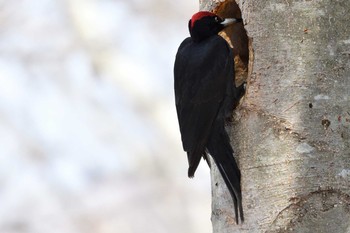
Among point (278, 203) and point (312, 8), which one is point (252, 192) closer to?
point (278, 203)

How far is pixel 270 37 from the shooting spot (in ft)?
8.69

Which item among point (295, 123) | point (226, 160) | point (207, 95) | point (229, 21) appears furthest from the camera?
point (229, 21)

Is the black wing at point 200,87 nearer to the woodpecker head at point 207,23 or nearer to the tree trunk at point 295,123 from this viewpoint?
the woodpecker head at point 207,23

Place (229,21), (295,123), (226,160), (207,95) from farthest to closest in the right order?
(229,21)
(207,95)
(226,160)
(295,123)

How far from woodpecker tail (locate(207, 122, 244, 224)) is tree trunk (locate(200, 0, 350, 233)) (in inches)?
1.1

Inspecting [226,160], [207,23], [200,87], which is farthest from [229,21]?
[226,160]

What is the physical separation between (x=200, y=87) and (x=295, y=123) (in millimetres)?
640

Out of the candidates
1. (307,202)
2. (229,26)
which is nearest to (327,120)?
(307,202)

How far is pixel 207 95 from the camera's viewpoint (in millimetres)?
3027

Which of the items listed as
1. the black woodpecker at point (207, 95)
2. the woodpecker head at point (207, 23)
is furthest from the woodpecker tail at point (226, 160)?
the woodpecker head at point (207, 23)

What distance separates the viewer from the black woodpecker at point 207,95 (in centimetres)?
270

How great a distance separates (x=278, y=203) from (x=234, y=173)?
0.22m

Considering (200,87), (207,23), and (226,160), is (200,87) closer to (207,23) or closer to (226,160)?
(207,23)

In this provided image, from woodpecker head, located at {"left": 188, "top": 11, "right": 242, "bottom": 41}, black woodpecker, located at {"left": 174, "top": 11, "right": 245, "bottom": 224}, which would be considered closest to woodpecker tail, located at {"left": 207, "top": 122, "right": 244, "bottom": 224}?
black woodpecker, located at {"left": 174, "top": 11, "right": 245, "bottom": 224}
